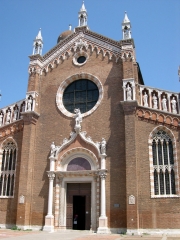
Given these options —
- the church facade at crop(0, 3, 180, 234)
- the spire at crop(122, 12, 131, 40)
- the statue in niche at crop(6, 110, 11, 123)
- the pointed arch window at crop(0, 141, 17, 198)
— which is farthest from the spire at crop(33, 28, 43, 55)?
the pointed arch window at crop(0, 141, 17, 198)

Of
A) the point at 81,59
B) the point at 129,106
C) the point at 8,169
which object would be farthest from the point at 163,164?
the point at 8,169

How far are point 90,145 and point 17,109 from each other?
22.0 ft

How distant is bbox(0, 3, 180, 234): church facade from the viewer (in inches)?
640

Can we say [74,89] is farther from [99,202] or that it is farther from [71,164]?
[99,202]

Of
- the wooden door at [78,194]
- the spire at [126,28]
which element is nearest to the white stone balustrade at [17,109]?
the wooden door at [78,194]

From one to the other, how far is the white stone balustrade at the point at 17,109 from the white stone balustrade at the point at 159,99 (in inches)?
301

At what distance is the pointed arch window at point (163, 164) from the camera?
16141 mm

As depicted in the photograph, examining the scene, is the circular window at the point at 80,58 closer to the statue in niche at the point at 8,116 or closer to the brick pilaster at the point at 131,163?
the brick pilaster at the point at 131,163

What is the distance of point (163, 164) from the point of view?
16594 mm

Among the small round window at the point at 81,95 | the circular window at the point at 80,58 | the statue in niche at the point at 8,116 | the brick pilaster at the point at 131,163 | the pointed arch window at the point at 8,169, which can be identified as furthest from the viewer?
the statue in niche at the point at 8,116

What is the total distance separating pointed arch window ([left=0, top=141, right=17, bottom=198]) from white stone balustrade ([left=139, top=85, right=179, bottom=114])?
9.65 m

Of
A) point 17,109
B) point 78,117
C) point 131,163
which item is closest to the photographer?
point 131,163

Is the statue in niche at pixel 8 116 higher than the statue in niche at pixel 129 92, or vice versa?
the statue in niche at pixel 129 92

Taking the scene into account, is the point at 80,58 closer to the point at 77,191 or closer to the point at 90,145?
the point at 90,145
